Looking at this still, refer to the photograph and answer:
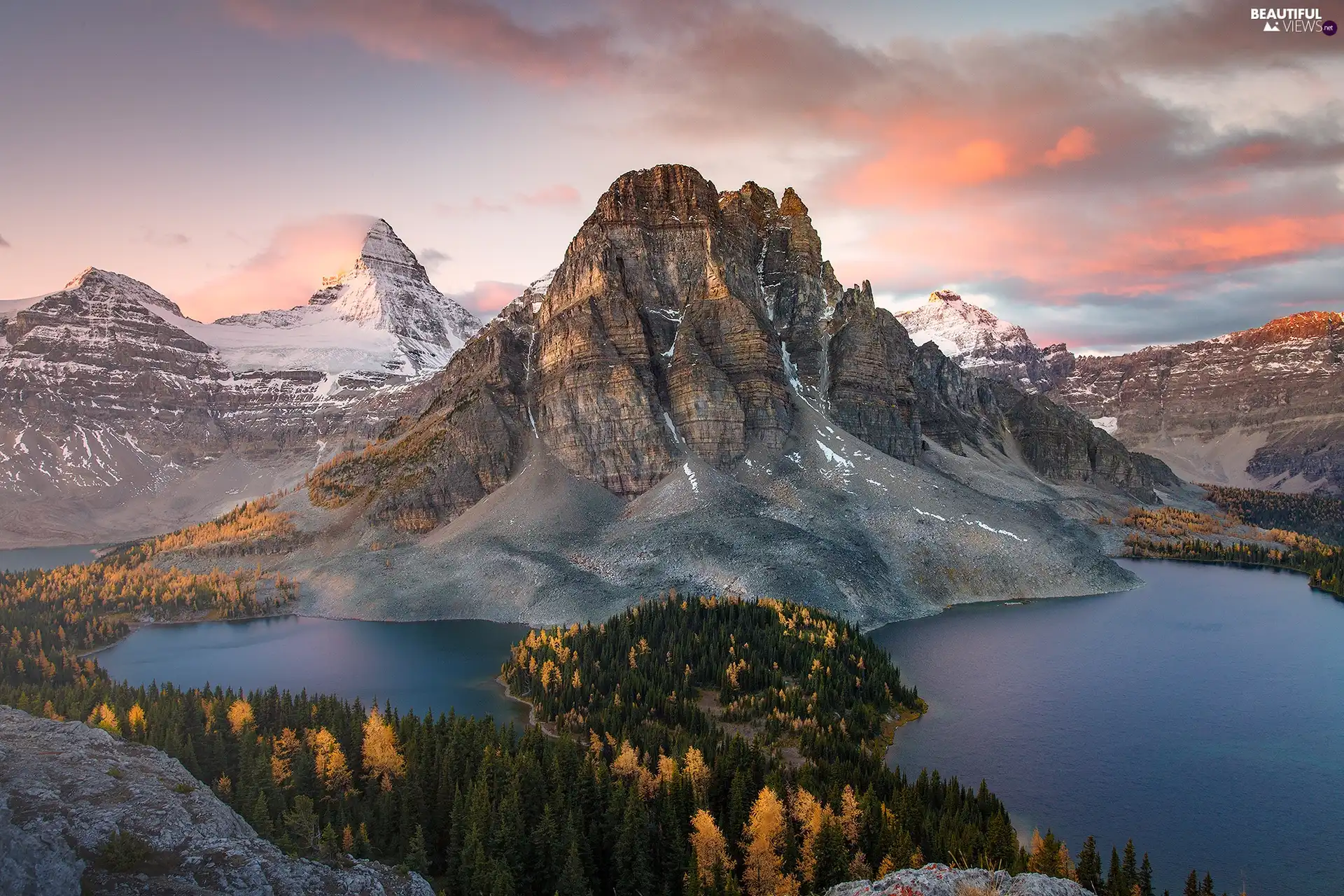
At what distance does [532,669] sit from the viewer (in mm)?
85438

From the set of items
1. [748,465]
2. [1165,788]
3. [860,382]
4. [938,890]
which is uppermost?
[860,382]

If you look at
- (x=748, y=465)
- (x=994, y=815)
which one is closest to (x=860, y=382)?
(x=748, y=465)

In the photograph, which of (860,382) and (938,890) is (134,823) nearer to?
(938,890)

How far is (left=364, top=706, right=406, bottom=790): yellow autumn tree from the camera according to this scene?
58.6m

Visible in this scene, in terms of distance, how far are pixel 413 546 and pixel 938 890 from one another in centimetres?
12849

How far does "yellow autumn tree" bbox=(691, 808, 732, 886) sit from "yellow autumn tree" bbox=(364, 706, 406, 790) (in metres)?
22.7

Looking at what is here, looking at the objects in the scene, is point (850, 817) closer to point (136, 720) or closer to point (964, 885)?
point (964, 885)

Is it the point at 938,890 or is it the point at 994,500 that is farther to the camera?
the point at 994,500

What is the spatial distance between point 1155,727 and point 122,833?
78058 mm

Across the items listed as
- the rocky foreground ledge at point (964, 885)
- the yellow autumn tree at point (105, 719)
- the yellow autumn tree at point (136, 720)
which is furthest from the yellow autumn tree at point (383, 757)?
the rocky foreground ledge at point (964, 885)

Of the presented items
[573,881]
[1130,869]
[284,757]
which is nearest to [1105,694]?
[1130,869]

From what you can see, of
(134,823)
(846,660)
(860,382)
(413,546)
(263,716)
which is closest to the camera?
(134,823)

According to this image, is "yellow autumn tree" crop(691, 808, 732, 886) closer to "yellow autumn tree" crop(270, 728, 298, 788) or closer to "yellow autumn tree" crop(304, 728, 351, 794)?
"yellow autumn tree" crop(304, 728, 351, 794)

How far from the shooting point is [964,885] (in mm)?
29625
